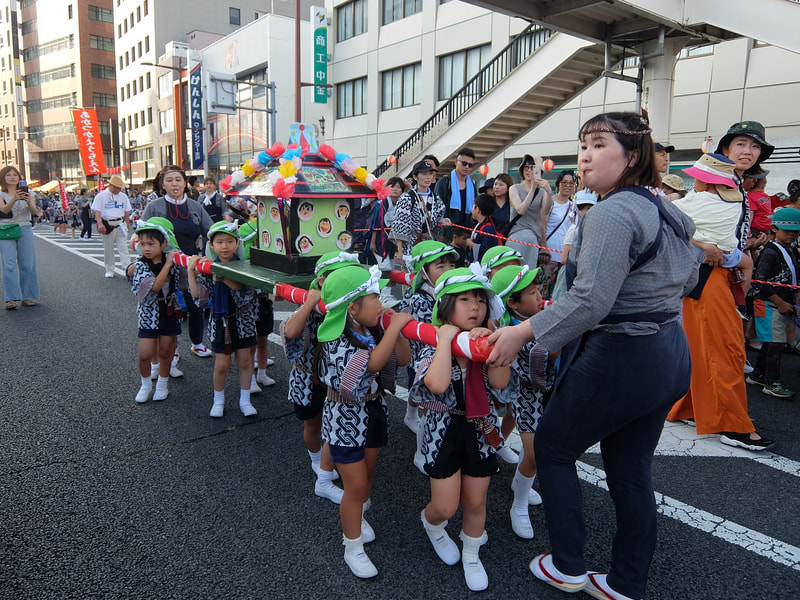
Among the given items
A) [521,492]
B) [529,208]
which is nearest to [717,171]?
[521,492]

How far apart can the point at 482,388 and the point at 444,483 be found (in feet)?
1.49

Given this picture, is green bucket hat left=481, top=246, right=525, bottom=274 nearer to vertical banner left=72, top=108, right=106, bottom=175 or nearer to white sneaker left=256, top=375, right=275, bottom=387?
white sneaker left=256, top=375, right=275, bottom=387

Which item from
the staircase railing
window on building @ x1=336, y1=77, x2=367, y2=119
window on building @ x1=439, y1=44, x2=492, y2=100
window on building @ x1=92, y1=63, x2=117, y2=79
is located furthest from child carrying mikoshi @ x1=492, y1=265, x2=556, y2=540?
window on building @ x1=92, y1=63, x2=117, y2=79

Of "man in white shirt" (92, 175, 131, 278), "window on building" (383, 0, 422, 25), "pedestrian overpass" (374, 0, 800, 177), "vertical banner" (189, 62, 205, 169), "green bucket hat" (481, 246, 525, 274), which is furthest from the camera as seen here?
"vertical banner" (189, 62, 205, 169)

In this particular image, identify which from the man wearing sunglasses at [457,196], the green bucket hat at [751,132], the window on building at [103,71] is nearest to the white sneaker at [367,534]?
the green bucket hat at [751,132]

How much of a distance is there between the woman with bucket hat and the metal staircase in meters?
7.17

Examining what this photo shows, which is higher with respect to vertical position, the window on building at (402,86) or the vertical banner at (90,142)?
the window on building at (402,86)

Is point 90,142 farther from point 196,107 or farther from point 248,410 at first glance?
point 248,410

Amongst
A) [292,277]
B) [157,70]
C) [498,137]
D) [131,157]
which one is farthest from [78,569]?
[131,157]

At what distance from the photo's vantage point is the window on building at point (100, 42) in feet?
193

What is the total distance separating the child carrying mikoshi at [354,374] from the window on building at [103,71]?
227 feet

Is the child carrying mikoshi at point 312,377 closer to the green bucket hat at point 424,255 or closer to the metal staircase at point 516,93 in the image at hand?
the green bucket hat at point 424,255

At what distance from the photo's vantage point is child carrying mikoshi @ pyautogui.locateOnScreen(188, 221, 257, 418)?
13.9ft

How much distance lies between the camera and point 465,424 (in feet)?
8.24
